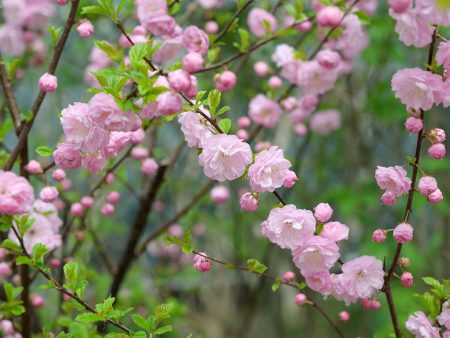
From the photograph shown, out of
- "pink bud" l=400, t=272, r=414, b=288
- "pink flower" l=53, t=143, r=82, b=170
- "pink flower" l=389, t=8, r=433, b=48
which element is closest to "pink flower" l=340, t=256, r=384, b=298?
"pink bud" l=400, t=272, r=414, b=288

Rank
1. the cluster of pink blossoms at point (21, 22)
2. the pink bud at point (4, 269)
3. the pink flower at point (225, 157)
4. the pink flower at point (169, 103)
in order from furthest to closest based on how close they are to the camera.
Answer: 1. the cluster of pink blossoms at point (21, 22)
2. the pink bud at point (4, 269)
3. the pink flower at point (225, 157)
4. the pink flower at point (169, 103)

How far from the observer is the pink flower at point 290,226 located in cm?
100

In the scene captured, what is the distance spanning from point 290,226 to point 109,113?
350 mm

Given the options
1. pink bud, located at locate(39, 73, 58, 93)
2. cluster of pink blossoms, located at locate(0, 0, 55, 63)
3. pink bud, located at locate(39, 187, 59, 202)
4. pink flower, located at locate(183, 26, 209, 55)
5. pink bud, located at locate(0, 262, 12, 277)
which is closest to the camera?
pink flower, located at locate(183, 26, 209, 55)

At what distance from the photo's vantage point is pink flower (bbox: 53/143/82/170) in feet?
3.42

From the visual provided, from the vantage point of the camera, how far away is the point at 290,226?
1.02m

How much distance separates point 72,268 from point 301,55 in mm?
913

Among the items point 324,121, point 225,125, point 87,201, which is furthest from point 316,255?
point 324,121

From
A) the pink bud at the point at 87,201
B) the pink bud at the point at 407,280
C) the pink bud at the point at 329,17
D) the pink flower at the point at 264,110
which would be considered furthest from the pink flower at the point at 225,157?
the pink flower at the point at 264,110

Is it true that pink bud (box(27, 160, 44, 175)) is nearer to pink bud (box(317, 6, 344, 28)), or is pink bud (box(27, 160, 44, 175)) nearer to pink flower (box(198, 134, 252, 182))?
pink flower (box(198, 134, 252, 182))

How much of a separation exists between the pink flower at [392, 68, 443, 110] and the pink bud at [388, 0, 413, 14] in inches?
5.0

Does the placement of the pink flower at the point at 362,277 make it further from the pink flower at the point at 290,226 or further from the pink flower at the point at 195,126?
the pink flower at the point at 195,126

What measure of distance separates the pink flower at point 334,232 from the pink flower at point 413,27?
0.33 m

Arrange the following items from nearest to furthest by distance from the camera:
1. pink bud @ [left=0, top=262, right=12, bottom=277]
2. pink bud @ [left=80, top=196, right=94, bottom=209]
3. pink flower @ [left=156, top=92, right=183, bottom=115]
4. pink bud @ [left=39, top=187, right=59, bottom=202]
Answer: pink flower @ [left=156, top=92, right=183, bottom=115]
pink bud @ [left=39, top=187, right=59, bottom=202]
pink bud @ [left=0, top=262, right=12, bottom=277]
pink bud @ [left=80, top=196, right=94, bottom=209]
